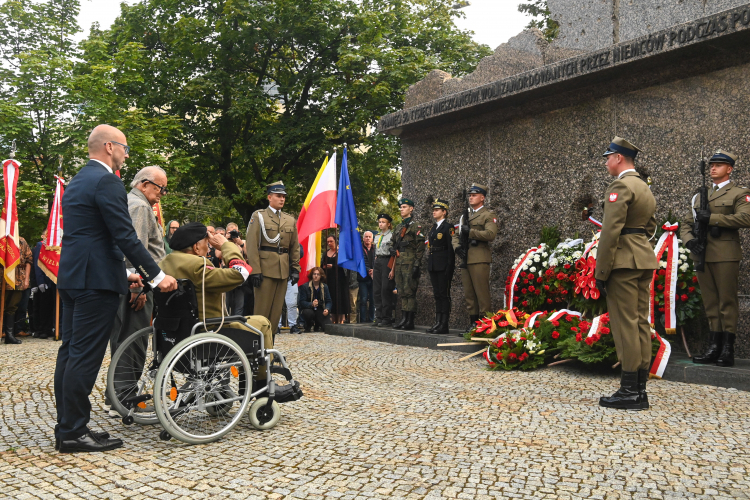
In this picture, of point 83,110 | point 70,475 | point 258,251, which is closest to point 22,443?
point 70,475

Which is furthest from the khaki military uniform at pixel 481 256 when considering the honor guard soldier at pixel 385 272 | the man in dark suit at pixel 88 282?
the man in dark suit at pixel 88 282

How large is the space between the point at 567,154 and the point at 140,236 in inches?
239

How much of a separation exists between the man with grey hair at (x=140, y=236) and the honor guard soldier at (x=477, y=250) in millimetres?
4787

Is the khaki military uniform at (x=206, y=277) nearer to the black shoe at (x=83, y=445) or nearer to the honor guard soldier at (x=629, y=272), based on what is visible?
the black shoe at (x=83, y=445)

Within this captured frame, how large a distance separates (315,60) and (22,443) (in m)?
18.7

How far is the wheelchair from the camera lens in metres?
3.94

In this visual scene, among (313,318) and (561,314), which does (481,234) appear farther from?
(313,318)

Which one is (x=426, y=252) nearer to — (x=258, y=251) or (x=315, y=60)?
(x=258, y=251)

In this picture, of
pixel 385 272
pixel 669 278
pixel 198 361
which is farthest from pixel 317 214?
pixel 198 361

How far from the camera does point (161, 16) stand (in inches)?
835

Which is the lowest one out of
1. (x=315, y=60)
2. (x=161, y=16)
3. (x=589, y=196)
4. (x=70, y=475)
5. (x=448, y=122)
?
(x=70, y=475)

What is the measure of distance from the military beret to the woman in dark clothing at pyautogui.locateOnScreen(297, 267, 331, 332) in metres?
7.60

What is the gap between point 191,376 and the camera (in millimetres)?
4078

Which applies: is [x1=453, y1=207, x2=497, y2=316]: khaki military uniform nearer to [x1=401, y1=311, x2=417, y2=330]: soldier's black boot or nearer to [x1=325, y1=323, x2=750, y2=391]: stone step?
[x1=325, y1=323, x2=750, y2=391]: stone step
